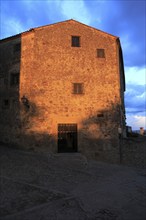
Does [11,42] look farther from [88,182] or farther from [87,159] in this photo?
[88,182]

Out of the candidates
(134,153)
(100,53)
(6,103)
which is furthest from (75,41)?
(134,153)

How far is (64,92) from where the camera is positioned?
A: 1602 cm

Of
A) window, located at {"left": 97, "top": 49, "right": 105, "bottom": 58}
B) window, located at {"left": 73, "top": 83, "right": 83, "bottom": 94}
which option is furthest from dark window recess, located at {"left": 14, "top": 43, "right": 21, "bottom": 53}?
window, located at {"left": 97, "top": 49, "right": 105, "bottom": 58}

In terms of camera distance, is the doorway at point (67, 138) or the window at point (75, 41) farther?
the window at point (75, 41)

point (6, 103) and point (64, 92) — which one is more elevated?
point (64, 92)

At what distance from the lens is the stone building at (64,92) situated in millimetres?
15562

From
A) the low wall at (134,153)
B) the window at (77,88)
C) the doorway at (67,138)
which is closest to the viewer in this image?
the low wall at (134,153)

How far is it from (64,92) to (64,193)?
9.26m

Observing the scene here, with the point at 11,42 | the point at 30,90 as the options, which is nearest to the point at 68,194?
the point at 30,90

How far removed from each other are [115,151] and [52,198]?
9.00 m

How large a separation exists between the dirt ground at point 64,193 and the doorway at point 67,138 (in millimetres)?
→ 2892

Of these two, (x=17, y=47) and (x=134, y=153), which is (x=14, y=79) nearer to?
(x=17, y=47)

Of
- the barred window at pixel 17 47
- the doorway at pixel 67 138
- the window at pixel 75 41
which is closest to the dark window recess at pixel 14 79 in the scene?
the barred window at pixel 17 47

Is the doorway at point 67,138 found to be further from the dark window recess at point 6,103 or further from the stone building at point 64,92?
the dark window recess at point 6,103
